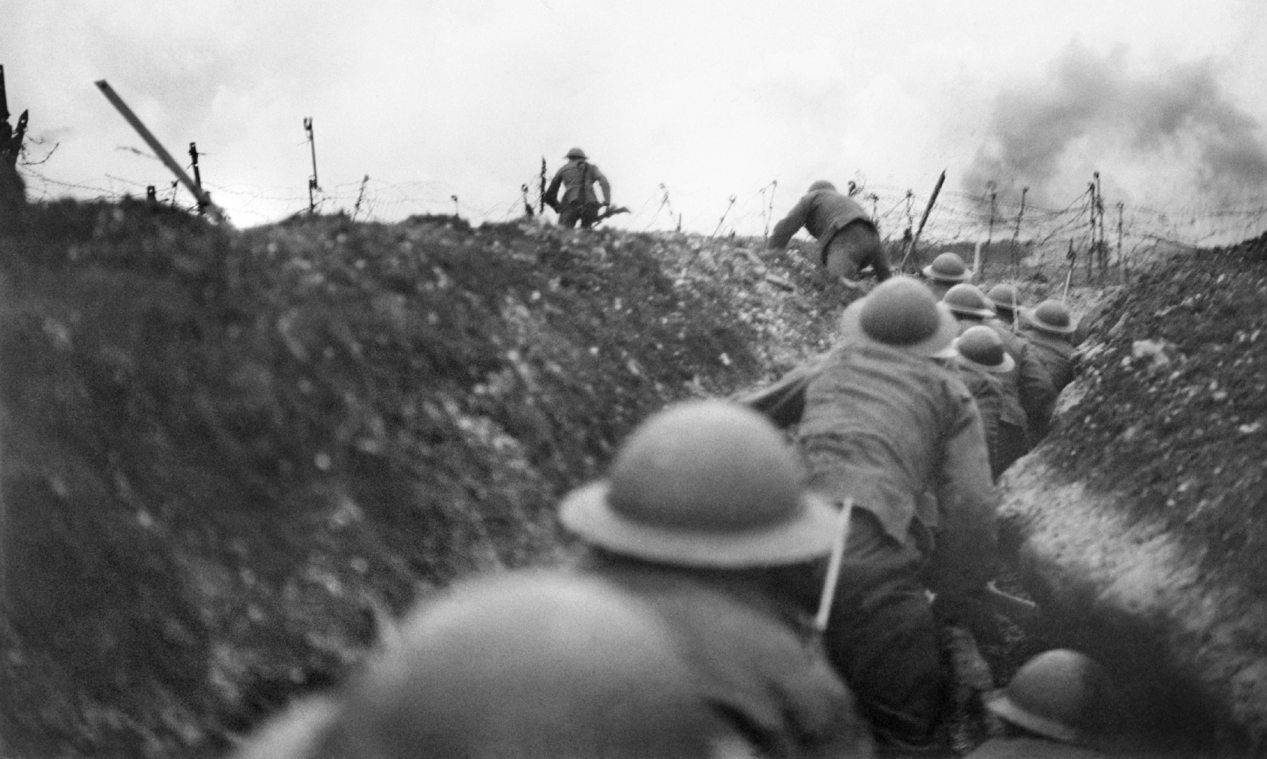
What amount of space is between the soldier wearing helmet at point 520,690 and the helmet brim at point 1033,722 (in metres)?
2.66

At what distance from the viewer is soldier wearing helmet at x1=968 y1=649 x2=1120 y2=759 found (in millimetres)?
4062

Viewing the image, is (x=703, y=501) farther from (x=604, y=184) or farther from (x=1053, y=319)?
(x=604, y=184)

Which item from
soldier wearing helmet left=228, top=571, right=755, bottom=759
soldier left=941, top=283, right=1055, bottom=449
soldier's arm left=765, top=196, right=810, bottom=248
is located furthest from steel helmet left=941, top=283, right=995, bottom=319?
soldier wearing helmet left=228, top=571, right=755, bottom=759

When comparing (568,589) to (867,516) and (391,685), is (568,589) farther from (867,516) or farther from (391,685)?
(867,516)

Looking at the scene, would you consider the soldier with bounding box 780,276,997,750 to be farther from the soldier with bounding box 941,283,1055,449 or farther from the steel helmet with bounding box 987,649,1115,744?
the soldier with bounding box 941,283,1055,449

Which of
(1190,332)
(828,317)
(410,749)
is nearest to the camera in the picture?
(410,749)

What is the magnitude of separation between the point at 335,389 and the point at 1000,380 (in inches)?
174

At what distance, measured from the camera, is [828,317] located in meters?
7.67

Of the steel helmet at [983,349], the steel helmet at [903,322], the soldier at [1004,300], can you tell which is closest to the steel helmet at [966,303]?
the steel helmet at [983,349]

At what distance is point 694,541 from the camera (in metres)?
2.56

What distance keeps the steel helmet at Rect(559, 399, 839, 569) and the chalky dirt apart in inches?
39.8

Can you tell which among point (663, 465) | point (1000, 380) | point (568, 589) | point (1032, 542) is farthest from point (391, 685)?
point (1000, 380)

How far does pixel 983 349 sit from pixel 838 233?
2351 millimetres

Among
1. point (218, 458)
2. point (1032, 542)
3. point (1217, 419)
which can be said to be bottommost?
point (1032, 542)
